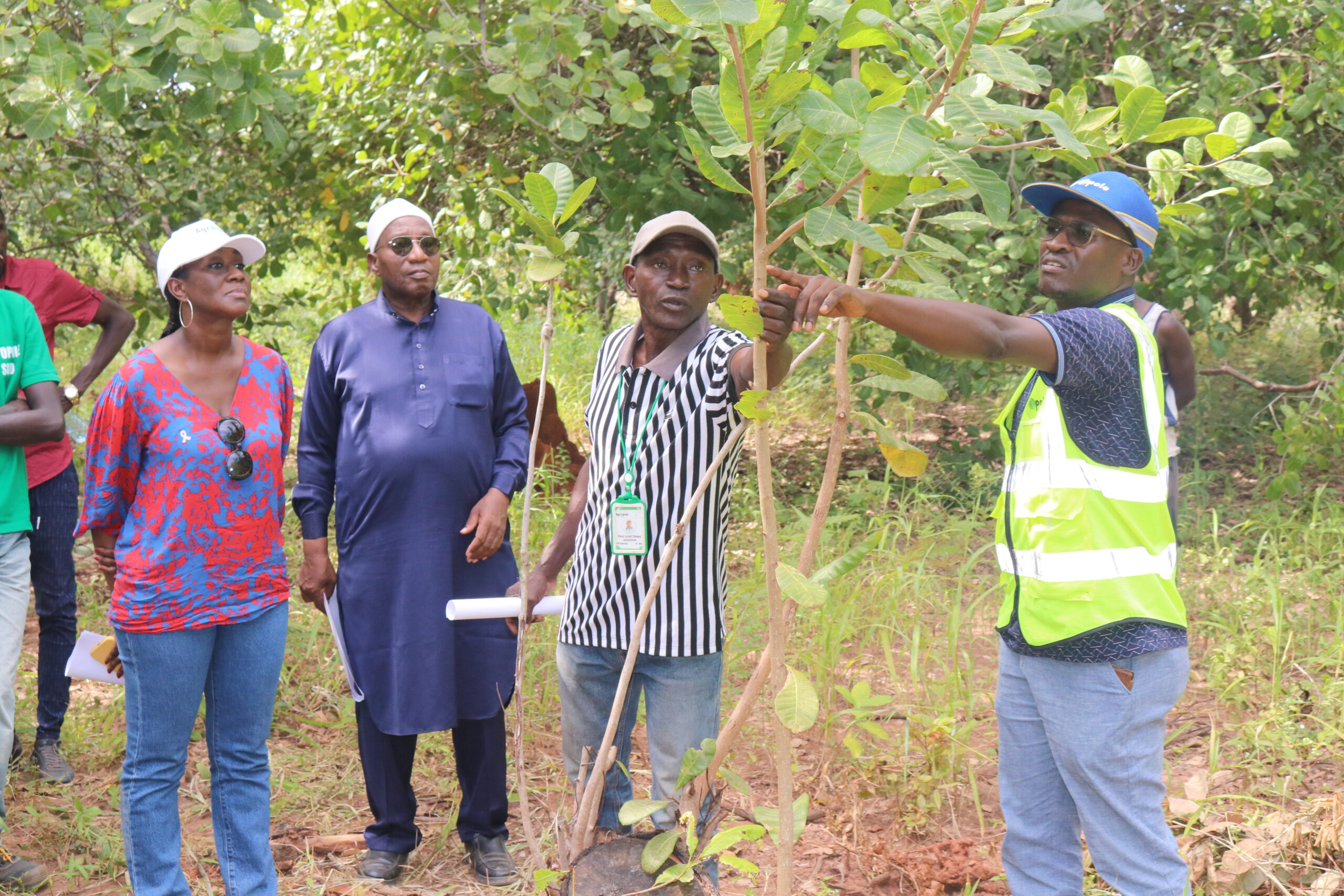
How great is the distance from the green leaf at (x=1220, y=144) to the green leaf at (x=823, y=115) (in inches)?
22.7

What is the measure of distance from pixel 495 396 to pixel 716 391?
93cm

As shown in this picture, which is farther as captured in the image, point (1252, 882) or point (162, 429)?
point (1252, 882)

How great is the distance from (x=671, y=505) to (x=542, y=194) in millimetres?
902

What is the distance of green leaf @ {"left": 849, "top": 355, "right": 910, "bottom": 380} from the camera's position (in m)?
1.58

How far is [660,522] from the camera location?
2400 mm

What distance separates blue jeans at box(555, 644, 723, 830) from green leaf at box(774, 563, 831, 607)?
0.91 m

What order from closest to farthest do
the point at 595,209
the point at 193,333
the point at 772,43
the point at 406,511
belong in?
1. the point at 772,43
2. the point at 193,333
3. the point at 406,511
4. the point at 595,209

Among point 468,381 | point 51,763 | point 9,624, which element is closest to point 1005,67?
point 468,381

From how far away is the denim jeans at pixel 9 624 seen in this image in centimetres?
278

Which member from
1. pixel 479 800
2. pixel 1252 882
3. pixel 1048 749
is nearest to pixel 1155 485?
pixel 1048 749

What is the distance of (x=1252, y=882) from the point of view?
2727 mm

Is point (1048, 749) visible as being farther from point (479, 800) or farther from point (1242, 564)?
point (1242, 564)

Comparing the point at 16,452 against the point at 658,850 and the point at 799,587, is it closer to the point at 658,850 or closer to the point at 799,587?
the point at 658,850

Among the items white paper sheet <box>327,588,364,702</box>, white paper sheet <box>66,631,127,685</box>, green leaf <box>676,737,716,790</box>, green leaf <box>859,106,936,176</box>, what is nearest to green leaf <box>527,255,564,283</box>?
green leaf <box>859,106,936,176</box>
